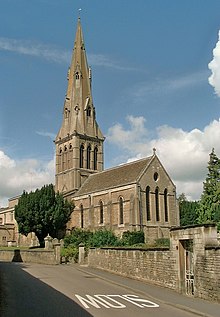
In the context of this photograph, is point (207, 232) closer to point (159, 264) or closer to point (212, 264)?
point (212, 264)

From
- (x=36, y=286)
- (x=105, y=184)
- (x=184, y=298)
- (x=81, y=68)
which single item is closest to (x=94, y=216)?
(x=105, y=184)

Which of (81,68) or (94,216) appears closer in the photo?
(94,216)

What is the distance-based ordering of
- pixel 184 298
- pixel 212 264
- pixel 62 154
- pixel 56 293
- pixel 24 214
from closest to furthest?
pixel 212 264 → pixel 184 298 → pixel 56 293 → pixel 24 214 → pixel 62 154

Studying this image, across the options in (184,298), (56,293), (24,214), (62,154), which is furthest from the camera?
(62,154)

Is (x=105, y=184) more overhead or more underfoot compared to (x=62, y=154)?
more underfoot

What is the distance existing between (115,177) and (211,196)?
15.1 meters

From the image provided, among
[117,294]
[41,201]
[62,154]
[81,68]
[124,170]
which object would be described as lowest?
[117,294]

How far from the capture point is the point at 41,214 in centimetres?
5631

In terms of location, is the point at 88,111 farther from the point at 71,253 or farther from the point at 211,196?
the point at 71,253

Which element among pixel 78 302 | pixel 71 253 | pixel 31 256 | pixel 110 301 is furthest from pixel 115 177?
pixel 78 302

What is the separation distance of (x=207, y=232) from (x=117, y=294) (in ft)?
15.6

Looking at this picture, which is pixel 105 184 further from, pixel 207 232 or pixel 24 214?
pixel 207 232

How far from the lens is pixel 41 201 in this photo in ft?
187

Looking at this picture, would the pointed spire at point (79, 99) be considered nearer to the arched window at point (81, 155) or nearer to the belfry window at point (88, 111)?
the belfry window at point (88, 111)
